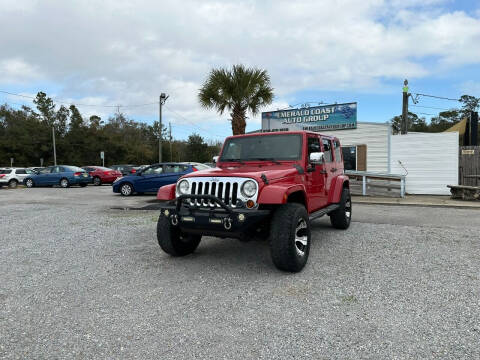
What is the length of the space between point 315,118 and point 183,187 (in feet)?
40.5

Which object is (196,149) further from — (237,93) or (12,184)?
(237,93)

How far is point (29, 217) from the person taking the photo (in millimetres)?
9219

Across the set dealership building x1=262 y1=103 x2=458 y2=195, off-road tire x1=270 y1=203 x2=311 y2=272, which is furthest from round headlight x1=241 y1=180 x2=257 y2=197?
dealership building x1=262 y1=103 x2=458 y2=195

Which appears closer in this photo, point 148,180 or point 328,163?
point 328,163

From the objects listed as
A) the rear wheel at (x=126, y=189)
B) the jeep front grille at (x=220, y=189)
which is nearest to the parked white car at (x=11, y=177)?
the rear wheel at (x=126, y=189)

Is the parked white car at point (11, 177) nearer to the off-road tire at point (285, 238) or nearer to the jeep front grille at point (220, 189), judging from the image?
the jeep front grille at point (220, 189)

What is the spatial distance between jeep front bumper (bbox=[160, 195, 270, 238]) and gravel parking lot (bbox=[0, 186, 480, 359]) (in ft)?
1.96

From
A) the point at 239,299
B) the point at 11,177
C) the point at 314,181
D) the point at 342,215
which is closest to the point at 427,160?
the point at 342,215

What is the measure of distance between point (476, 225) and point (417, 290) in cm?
485

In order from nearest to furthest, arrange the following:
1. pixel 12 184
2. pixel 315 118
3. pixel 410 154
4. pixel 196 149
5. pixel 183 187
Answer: pixel 183 187
pixel 410 154
pixel 315 118
pixel 12 184
pixel 196 149

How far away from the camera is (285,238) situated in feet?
13.7

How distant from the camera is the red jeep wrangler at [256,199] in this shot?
422cm

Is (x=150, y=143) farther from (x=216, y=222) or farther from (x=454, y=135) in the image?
(x=216, y=222)

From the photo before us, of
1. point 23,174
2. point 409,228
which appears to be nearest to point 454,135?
point 409,228
